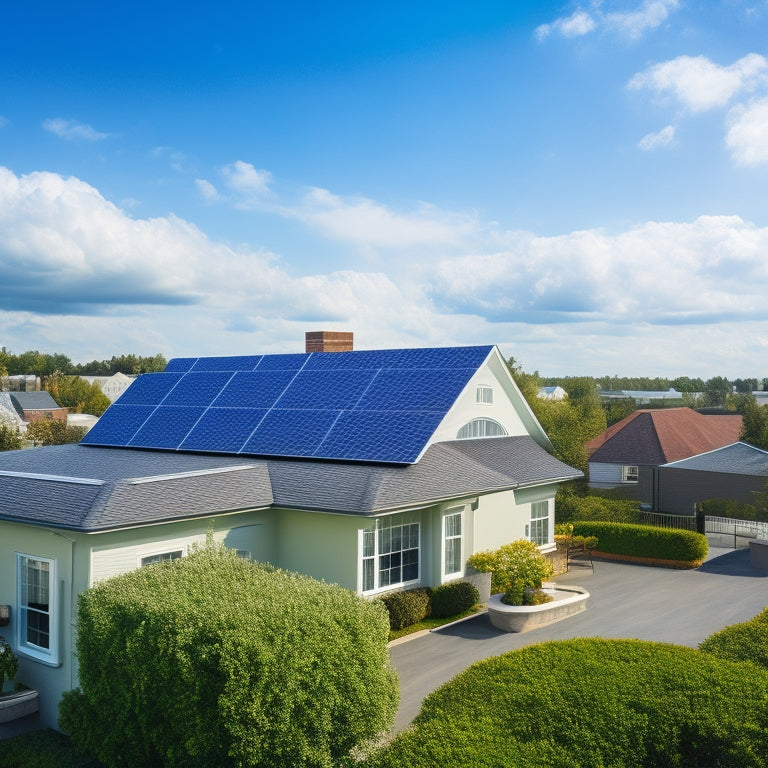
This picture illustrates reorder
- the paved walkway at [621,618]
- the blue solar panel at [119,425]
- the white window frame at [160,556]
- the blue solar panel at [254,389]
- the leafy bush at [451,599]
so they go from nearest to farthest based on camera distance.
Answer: the white window frame at [160,556] < the paved walkway at [621,618] < the leafy bush at [451,599] < the blue solar panel at [254,389] < the blue solar panel at [119,425]

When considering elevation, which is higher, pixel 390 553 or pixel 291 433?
pixel 291 433

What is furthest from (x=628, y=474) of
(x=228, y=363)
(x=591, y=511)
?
(x=228, y=363)

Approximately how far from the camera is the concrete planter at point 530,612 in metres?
19.5

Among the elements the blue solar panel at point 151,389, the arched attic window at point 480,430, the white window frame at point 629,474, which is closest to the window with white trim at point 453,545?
the arched attic window at point 480,430

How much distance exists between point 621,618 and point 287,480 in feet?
32.0

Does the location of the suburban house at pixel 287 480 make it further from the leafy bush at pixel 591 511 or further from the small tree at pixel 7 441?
the small tree at pixel 7 441

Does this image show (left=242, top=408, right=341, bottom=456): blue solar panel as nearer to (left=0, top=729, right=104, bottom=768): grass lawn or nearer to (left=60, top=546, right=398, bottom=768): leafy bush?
(left=60, top=546, right=398, bottom=768): leafy bush

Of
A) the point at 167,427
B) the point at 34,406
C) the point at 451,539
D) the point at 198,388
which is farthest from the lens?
the point at 34,406

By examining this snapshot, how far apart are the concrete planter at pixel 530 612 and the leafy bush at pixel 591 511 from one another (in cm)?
1236

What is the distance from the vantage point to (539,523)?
85.2ft

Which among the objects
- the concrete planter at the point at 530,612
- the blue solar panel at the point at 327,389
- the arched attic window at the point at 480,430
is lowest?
the concrete planter at the point at 530,612

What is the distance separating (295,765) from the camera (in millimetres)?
10547

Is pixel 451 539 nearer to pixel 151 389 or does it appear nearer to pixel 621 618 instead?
pixel 621 618

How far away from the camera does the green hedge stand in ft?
89.8
